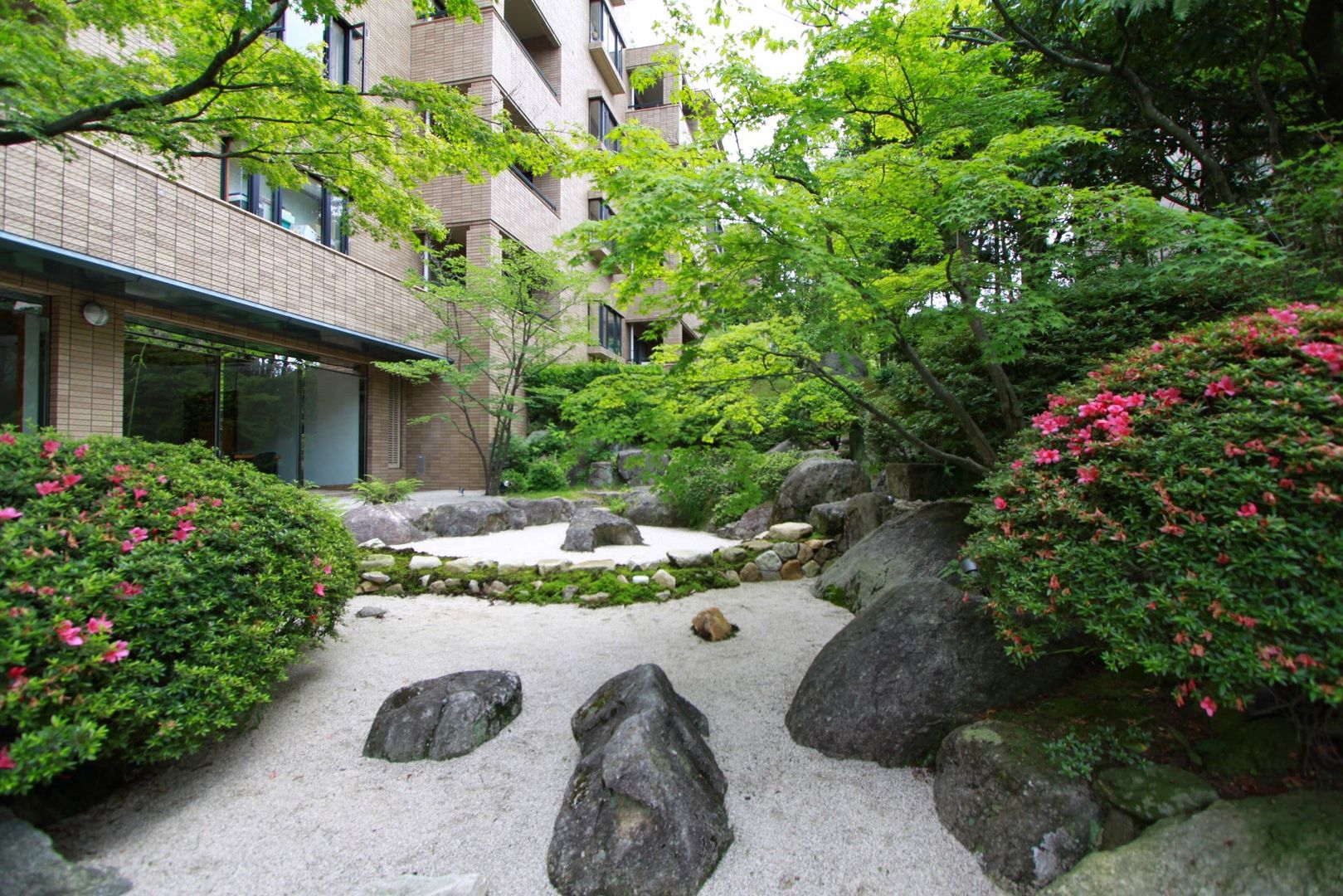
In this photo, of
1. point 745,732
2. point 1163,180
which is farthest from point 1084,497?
point 1163,180

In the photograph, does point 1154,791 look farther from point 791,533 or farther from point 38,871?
point 791,533

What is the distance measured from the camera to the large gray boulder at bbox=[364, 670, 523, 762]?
9.52 feet

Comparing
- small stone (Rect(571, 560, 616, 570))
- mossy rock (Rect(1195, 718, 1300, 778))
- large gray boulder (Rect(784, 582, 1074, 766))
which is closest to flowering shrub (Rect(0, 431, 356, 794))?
large gray boulder (Rect(784, 582, 1074, 766))

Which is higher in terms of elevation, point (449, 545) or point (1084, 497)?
point (1084, 497)

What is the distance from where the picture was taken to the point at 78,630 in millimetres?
2074

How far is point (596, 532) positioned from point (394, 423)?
8162 millimetres

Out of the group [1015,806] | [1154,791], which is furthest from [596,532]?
[1154,791]

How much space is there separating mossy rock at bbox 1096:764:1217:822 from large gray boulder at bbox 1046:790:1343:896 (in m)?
0.04

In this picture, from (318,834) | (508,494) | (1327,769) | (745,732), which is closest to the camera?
(1327,769)

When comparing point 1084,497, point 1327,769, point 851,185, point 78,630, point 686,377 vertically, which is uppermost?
point 851,185

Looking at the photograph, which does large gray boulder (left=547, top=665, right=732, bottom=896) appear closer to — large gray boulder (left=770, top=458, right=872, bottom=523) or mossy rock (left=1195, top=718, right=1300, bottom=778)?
mossy rock (left=1195, top=718, right=1300, bottom=778)

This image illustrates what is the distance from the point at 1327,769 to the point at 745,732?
2.14m

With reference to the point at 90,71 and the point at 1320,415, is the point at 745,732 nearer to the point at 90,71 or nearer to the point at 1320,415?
the point at 1320,415

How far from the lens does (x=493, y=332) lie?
39.8 feet
